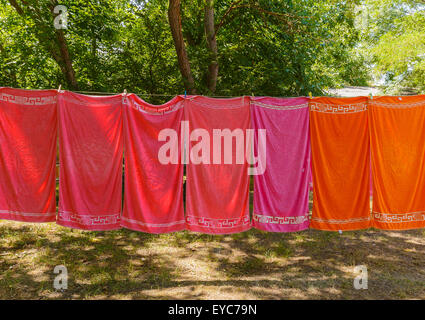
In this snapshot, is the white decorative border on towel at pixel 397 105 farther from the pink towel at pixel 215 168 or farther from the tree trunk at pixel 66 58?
the tree trunk at pixel 66 58

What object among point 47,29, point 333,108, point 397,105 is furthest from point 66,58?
point 397,105

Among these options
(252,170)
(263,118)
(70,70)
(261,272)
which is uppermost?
(70,70)

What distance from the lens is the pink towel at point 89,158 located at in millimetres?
4012

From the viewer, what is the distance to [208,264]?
484 cm

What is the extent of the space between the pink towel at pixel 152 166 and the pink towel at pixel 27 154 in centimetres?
98

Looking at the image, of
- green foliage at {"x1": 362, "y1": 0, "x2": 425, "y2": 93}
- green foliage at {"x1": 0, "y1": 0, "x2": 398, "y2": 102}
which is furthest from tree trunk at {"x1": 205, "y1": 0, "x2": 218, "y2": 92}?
green foliage at {"x1": 362, "y1": 0, "x2": 425, "y2": 93}

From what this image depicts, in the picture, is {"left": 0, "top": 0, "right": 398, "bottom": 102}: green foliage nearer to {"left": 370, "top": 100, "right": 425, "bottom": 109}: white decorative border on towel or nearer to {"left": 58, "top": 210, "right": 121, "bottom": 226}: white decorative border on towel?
{"left": 370, "top": 100, "right": 425, "bottom": 109}: white decorative border on towel

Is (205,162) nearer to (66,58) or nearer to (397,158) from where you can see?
(397,158)

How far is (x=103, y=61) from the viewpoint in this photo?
816 centimetres

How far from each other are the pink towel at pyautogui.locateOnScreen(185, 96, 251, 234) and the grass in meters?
0.84

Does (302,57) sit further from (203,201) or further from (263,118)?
(203,201)

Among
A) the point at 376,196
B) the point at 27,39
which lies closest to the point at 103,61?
the point at 27,39

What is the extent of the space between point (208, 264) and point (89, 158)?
7.80ft

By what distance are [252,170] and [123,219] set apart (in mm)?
1849
